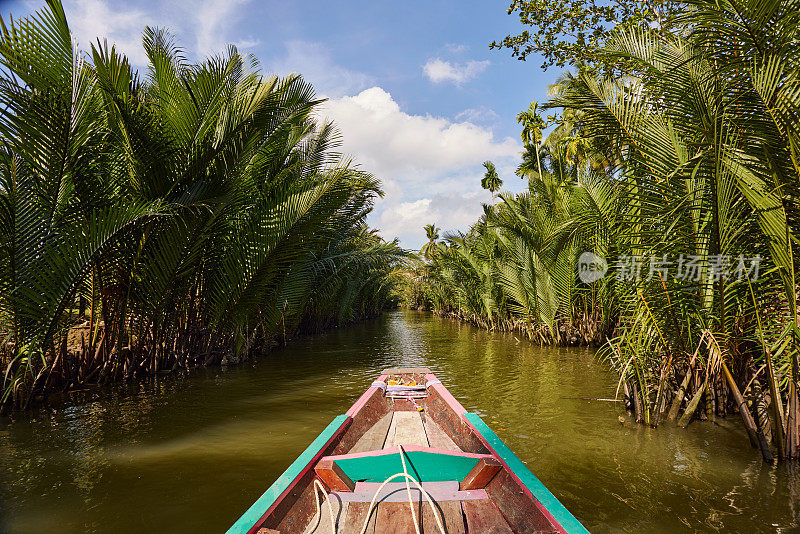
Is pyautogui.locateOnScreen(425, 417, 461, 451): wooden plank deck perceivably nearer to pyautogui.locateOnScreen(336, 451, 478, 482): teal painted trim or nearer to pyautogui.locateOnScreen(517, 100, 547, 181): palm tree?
pyautogui.locateOnScreen(336, 451, 478, 482): teal painted trim

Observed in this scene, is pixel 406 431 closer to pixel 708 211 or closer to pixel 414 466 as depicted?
pixel 414 466

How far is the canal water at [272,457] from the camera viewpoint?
2.95 metres

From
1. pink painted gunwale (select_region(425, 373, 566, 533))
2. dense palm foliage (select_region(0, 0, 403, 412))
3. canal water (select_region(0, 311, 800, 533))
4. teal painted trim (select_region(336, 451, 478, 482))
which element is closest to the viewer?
pink painted gunwale (select_region(425, 373, 566, 533))

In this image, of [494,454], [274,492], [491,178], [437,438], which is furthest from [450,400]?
[491,178]

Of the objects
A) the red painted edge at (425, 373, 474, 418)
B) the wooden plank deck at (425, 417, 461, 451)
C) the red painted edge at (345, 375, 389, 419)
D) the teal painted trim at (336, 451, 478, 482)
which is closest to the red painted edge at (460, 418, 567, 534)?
the teal painted trim at (336, 451, 478, 482)

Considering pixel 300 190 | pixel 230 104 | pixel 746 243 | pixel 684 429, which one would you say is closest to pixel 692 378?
pixel 684 429

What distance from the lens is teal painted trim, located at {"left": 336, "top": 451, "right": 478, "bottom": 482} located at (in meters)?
2.64

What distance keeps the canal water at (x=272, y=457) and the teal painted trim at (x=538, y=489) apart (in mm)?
880

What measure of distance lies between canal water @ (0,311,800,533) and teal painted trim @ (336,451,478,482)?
1.04 m

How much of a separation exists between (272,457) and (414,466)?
2.04m

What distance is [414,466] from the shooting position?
2.71m

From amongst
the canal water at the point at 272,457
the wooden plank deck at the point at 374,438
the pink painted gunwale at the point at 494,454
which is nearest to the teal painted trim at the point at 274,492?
the wooden plank deck at the point at 374,438

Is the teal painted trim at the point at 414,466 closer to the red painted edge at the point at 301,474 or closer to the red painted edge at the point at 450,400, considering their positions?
the red painted edge at the point at 301,474

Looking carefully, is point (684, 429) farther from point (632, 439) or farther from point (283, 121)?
point (283, 121)
